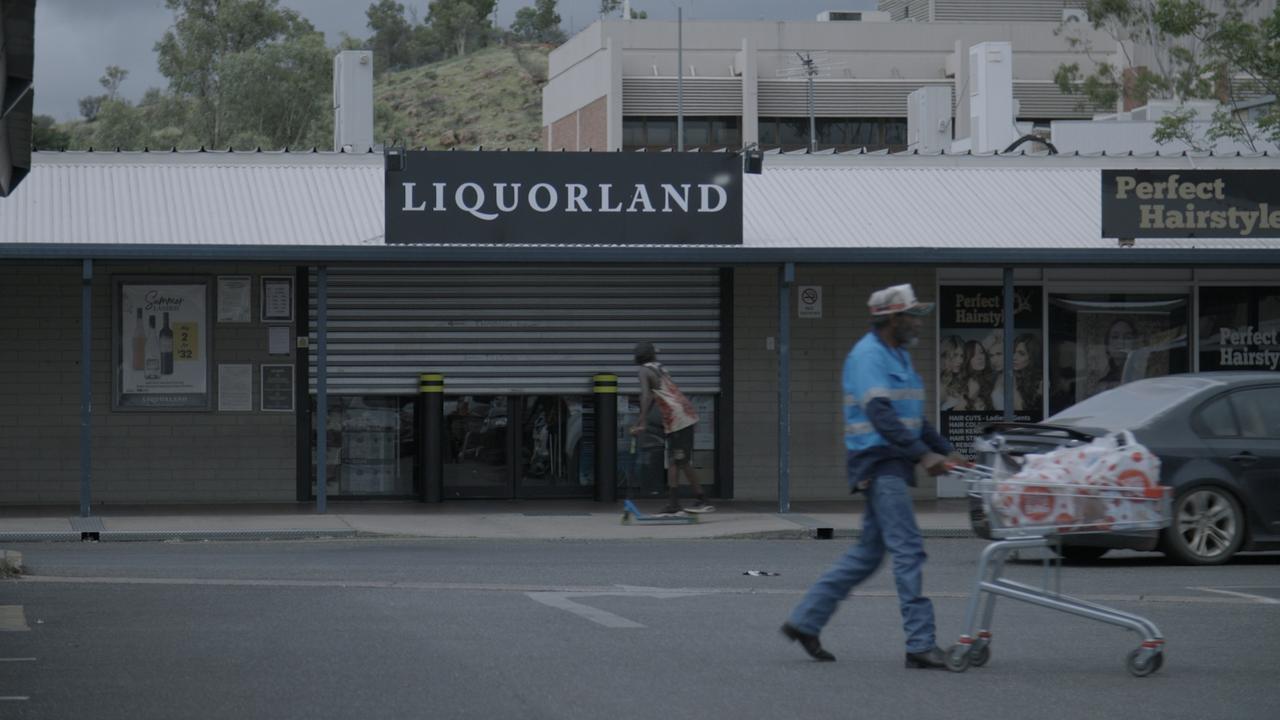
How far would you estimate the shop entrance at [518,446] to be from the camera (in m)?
20.0

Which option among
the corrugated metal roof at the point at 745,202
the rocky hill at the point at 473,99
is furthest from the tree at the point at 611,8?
the corrugated metal roof at the point at 745,202

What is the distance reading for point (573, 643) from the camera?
916 cm

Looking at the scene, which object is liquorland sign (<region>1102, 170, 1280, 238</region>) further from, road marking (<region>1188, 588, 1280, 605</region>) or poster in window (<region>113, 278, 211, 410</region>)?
poster in window (<region>113, 278, 211, 410</region>)

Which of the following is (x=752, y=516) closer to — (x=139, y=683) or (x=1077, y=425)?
(x=1077, y=425)

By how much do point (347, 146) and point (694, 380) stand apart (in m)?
6.42

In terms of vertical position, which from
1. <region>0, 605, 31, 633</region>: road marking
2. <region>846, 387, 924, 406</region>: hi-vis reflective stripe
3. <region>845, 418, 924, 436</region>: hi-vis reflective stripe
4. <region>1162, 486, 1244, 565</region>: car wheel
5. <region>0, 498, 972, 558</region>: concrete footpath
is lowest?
<region>0, 498, 972, 558</region>: concrete footpath

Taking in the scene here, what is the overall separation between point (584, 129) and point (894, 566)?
5980 centimetres

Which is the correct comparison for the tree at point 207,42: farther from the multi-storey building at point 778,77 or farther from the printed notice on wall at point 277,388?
the printed notice on wall at point 277,388

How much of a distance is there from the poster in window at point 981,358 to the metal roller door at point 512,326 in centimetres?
278

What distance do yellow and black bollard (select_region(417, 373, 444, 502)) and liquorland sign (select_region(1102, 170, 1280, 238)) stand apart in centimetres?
753

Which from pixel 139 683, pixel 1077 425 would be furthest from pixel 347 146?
pixel 139 683

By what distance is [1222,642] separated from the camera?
31.1 ft

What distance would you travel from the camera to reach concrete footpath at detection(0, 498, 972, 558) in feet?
54.0

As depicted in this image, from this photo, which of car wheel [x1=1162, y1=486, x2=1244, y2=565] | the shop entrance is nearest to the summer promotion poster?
the shop entrance
